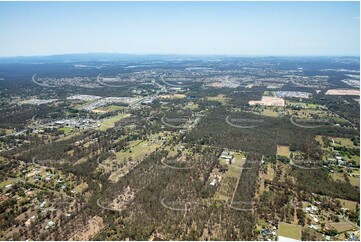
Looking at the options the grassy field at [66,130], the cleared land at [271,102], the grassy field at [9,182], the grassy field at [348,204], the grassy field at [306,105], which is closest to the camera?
the grassy field at [348,204]

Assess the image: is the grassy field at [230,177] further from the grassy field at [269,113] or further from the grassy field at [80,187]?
the grassy field at [269,113]

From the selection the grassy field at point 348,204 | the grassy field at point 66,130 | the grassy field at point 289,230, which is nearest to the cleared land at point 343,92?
the grassy field at point 348,204

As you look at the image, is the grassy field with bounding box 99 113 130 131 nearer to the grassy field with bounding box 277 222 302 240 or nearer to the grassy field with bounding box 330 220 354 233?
the grassy field with bounding box 277 222 302 240

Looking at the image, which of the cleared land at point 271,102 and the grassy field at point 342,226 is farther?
the cleared land at point 271,102

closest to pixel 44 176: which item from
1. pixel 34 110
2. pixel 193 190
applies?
pixel 193 190

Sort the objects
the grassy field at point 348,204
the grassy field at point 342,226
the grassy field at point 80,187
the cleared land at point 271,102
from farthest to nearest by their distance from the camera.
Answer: the cleared land at point 271,102
the grassy field at point 80,187
the grassy field at point 348,204
the grassy field at point 342,226

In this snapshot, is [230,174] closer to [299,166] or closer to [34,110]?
[299,166]

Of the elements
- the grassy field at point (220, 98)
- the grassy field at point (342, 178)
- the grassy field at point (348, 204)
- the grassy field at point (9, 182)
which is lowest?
the grassy field at point (220, 98)

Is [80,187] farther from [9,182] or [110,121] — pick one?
[110,121]
